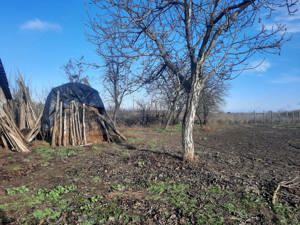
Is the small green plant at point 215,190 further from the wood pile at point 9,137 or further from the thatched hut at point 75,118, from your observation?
the thatched hut at point 75,118

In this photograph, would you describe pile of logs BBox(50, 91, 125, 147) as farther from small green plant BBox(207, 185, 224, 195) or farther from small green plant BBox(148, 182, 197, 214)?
small green plant BBox(207, 185, 224, 195)

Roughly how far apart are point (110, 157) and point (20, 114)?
Result: 7188 mm

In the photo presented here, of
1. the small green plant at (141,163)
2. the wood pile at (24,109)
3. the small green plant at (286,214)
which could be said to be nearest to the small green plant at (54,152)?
the small green plant at (141,163)

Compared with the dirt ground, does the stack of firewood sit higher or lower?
higher

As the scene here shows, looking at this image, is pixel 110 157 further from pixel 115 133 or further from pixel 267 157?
pixel 267 157

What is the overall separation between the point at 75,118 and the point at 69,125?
39 cm

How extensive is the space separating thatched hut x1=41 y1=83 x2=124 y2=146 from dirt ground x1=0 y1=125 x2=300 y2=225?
2751 millimetres

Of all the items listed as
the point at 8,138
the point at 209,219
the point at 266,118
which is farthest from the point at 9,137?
the point at 266,118

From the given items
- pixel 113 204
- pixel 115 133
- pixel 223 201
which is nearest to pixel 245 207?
pixel 223 201

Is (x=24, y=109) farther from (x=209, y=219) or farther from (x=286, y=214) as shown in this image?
(x=286, y=214)

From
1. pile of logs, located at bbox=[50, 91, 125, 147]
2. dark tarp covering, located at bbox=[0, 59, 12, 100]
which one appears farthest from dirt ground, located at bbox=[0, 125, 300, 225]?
dark tarp covering, located at bbox=[0, 59, 12, 100]

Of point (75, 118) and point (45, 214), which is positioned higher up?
point (75, 118)

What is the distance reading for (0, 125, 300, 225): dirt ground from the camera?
356 centimetres

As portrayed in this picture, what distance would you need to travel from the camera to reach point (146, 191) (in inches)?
181
